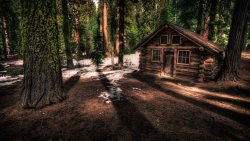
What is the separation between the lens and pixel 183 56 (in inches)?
504

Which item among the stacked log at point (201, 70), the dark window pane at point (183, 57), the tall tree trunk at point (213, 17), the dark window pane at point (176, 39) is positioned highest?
the tall tree trunk at point (213, 17)

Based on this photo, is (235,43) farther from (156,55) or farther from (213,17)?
(213,17)

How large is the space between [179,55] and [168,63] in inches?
48.2

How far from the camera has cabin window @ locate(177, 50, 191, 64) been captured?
495 inches

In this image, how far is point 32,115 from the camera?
5.74m

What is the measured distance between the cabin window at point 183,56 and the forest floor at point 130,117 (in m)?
4.49

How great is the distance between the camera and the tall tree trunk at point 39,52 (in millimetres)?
5805

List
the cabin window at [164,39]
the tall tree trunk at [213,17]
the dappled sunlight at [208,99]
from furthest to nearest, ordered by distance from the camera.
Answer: the tall tree trunk at [213,17] → the cabin window at [164,39] → the dappled sunlight at [208,99]

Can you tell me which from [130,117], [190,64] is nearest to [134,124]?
[130,117]

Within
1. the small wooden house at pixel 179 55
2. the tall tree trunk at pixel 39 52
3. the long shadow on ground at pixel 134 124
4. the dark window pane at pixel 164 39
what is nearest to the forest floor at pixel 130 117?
the long shadow on ground at pixel 134 124

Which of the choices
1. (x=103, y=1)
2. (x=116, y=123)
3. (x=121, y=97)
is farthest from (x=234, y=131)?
(x=103, y=1)

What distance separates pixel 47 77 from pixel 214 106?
7.70 metres

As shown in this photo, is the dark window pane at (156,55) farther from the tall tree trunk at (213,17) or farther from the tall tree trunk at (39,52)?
the tall tree trunk at (39,52)

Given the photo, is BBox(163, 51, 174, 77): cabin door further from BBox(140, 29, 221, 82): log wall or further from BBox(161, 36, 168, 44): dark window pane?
BBox(161, 36, 168, 44): dark window pane
